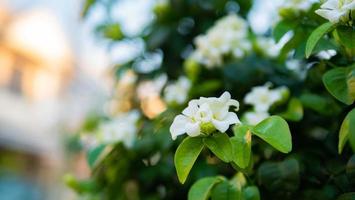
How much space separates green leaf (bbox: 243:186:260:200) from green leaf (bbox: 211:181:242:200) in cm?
3

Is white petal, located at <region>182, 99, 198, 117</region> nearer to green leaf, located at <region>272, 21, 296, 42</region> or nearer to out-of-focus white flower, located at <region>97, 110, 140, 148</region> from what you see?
green leaf, located at <region>272, 21, 296, 42</region>

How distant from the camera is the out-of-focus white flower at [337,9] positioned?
497 millimetres

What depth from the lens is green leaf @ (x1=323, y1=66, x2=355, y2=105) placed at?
0.50m

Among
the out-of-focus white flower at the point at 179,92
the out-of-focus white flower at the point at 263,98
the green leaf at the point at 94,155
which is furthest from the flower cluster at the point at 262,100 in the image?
the green leaf at the point at 94,155

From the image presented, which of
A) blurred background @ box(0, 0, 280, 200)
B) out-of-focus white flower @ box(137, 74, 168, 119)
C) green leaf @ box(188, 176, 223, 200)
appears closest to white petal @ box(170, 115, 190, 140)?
green leaf @ box(188, 176, 223, 200)

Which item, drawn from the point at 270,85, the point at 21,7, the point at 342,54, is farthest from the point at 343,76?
the point at 21,7

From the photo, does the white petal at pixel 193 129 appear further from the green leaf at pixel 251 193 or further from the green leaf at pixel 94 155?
the green leaf at pixel 94 155

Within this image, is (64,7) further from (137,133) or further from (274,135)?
(274,135)

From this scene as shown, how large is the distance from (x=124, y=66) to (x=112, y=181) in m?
0.39

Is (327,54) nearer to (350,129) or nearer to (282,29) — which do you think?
(282,29)

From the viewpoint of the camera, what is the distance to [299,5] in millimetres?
698

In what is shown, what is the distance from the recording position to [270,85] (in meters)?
0.81

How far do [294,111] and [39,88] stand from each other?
6159mm

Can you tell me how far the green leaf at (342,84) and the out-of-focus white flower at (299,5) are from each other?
0.62 ft
